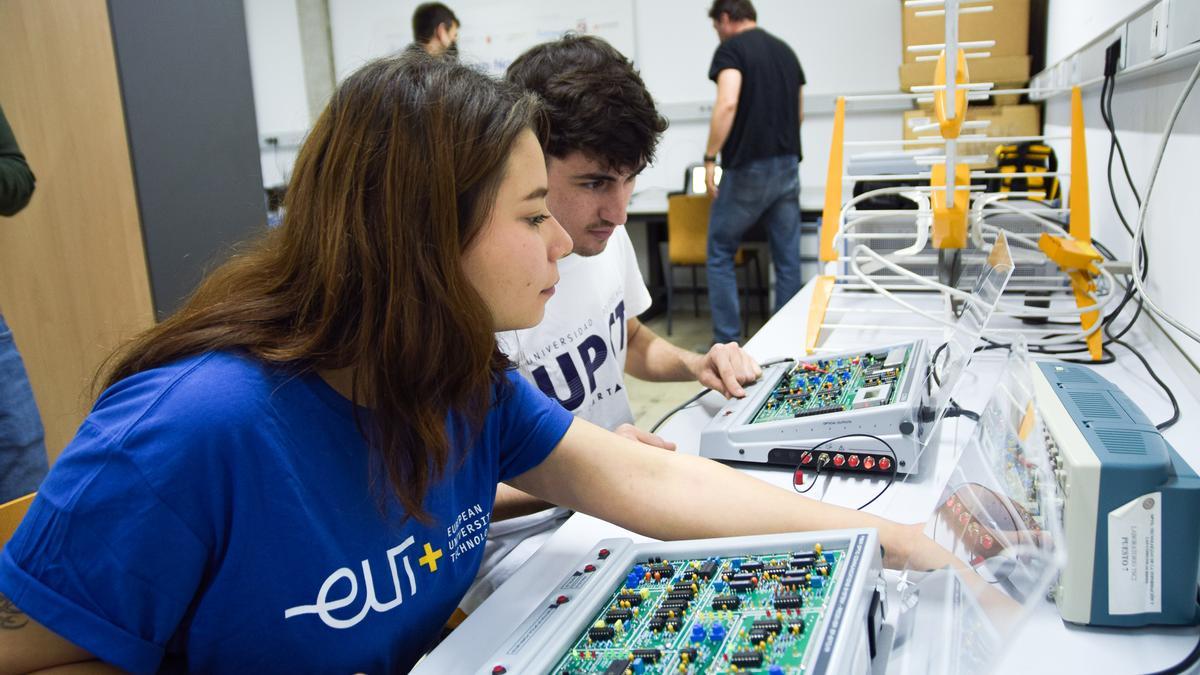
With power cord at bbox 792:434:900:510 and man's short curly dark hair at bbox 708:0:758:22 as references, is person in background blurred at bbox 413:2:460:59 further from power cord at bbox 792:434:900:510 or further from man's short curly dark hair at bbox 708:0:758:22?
power cord at bbox 792:434:900:510

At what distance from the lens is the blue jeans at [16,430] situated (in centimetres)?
172

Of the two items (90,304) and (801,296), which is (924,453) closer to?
(801,296)

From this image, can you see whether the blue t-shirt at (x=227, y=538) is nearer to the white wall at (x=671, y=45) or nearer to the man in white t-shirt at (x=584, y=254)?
the man in white t-shirt at (x=584, y=254)

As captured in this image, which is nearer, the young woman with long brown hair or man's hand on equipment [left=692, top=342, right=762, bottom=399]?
the young woman with long brown hair

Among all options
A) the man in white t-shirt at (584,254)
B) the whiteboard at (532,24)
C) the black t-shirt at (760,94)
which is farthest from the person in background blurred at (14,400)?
the whiteboard at (532,24)

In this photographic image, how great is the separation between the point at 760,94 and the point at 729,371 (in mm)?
2764

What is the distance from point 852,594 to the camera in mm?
685

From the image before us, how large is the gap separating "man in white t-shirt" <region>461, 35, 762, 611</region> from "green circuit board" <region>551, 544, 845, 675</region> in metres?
0.34

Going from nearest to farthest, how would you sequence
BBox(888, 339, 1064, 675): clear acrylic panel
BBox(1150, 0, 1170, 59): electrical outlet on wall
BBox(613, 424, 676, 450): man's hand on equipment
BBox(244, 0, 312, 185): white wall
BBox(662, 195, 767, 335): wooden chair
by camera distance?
BBox(888, 339, 1064, 675): clear acrylic panel < BBox(613, 424, 676, 450): man's hand on equipment < BBox(1150, 0, 1170, 59): electrical outlet on wall < BBox(662, 195, 767, 335): wooden chair < BBox(244, 0, 312, 185): white wall

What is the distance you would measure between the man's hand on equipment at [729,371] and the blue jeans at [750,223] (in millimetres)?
2646

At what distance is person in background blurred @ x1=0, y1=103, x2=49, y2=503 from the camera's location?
1721 mm

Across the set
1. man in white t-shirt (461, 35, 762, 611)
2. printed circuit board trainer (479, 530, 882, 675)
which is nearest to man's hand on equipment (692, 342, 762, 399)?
man in white t-shirt (461, 35, 762, 611)

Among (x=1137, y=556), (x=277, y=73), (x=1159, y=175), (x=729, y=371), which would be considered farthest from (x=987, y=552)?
(x=277, y=73)

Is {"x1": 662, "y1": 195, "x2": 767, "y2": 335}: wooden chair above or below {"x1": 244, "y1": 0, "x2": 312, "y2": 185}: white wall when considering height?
below
